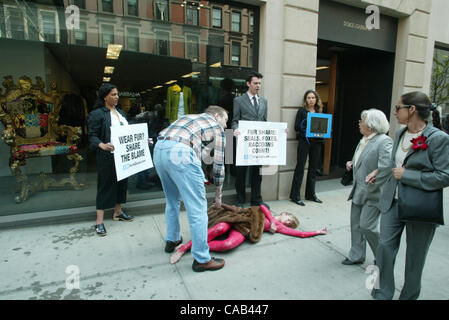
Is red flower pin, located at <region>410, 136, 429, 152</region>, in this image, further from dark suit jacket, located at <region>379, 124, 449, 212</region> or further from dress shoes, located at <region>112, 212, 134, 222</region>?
dress shoes, located at <region>112, 212, 134, 222</region>

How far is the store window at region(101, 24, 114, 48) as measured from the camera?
4.86m

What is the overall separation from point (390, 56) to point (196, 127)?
22.4ft

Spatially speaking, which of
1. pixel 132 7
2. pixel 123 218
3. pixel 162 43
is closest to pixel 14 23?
pixel 132 7

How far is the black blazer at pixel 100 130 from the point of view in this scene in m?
3.92

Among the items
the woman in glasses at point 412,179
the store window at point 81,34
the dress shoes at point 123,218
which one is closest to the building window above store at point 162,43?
the store window at point 81,34

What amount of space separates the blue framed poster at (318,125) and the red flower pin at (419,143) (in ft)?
10.2

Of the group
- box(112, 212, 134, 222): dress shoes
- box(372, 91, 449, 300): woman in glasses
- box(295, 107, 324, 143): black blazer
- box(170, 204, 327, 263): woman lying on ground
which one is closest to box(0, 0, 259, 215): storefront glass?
box(112, 212, 134, 222): dress shoes

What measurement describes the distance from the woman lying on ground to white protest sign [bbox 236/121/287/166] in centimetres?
108

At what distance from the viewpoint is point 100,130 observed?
402cm

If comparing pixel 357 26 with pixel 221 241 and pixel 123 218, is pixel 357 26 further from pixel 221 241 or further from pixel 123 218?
pixel 123 218

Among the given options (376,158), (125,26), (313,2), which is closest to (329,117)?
(313,2)

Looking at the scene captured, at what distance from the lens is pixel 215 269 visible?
10.2ft

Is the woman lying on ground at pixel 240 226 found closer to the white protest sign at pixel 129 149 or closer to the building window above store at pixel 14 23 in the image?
the white protest sign at pixel 129 149

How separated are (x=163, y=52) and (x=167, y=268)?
3993mm
